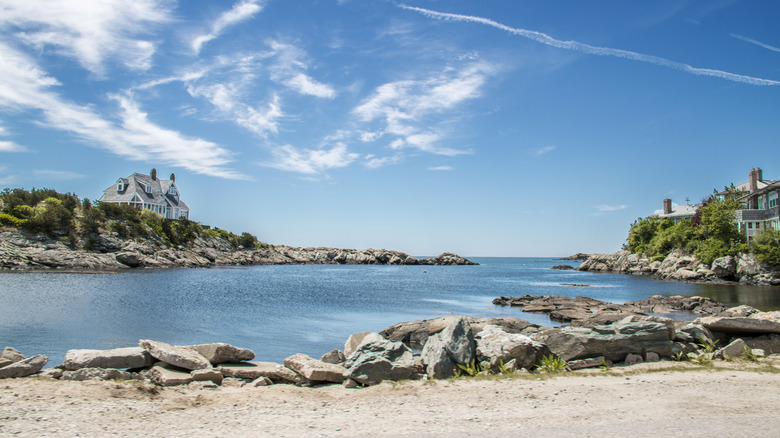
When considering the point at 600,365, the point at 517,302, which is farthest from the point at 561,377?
the point at 517,302

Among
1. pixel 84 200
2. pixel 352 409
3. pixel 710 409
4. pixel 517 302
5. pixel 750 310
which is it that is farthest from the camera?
pixel 84 200

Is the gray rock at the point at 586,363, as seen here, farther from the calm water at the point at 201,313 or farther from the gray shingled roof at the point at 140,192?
the gray shingled roof at the point at 140,192

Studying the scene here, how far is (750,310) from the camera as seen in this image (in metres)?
23.0

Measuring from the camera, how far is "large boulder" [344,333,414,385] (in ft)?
39.8

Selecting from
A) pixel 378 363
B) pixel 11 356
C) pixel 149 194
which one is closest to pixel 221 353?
pixel 378 363

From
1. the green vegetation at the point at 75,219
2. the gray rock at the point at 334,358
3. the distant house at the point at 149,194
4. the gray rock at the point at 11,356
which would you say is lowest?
the gray rock at the point at 334,358

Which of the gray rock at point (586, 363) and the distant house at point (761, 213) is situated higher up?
the distant house at point (761, 213)

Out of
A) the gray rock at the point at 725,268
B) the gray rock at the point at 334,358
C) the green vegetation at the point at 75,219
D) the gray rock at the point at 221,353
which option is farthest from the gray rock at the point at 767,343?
the green vegetation at the point at 75,219

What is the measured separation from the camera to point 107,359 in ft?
40.2

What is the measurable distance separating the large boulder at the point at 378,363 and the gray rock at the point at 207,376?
353 centimetres

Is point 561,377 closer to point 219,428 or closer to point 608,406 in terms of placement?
point 608,406

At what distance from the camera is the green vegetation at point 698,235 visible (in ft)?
220

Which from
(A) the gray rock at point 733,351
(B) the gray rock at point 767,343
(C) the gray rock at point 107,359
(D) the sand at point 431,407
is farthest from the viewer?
(B) the gray rock at point 767,343

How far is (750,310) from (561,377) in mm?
18124
